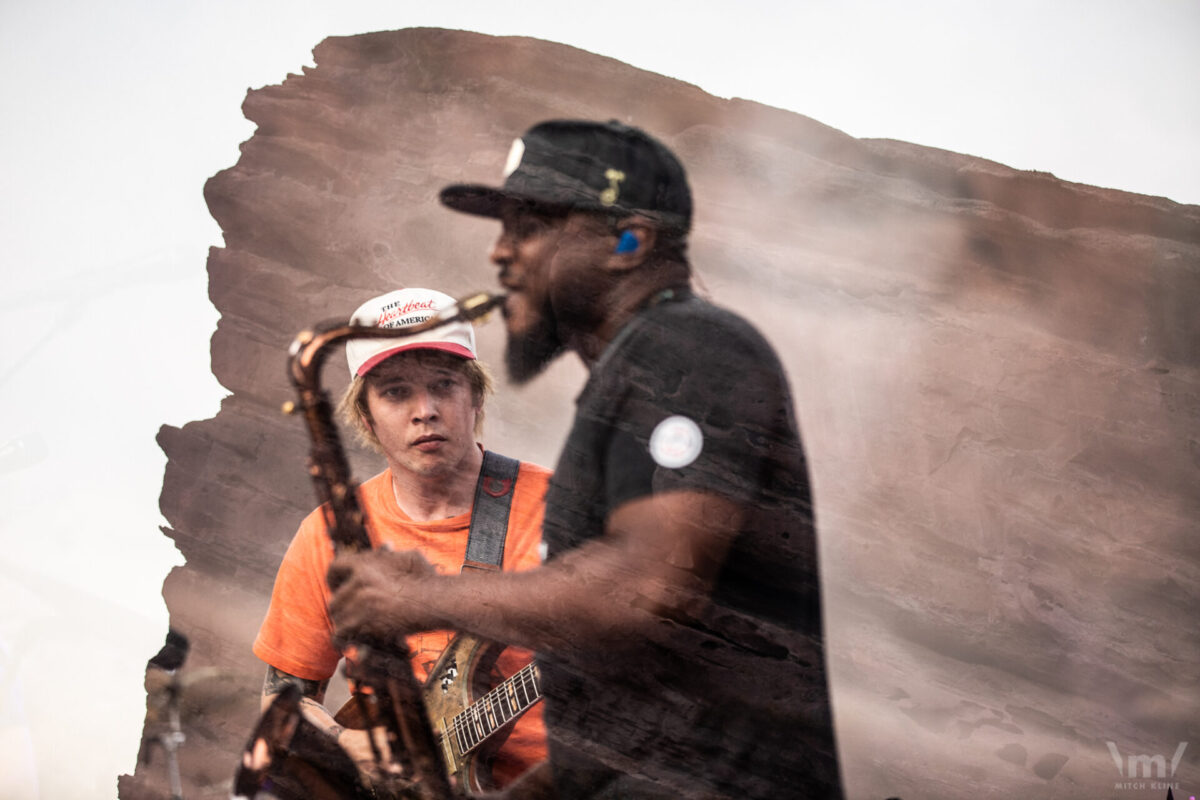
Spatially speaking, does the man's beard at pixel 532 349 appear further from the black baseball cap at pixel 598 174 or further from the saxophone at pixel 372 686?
the black baseball cap at pixel 598 174

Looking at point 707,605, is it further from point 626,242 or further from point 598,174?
point 598,174

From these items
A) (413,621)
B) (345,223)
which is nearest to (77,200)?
(345,223)

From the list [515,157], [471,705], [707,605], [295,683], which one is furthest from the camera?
[515,157]

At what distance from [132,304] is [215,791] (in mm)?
1287

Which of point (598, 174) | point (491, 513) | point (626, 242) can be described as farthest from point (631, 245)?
point (491, 513)

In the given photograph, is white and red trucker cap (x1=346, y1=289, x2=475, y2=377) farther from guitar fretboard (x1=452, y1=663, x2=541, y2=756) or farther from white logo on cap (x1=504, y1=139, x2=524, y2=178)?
guitar fretboard (x1=452, y1=663, x2=541, y2=756)

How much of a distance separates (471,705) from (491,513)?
1.25 ft

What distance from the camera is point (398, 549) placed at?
1.68 m

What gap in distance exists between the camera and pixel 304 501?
2197 mm

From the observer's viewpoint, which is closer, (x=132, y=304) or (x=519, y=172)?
(x=519, y=172)

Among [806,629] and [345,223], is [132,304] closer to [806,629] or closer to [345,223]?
[345,223]

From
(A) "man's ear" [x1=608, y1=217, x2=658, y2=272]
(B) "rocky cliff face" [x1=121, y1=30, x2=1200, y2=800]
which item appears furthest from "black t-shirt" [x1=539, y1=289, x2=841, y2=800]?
(B) "rocky cliff face" [x1=121, y1=30, x2=1200, y2=800]

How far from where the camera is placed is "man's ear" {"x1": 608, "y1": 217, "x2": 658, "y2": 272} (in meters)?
1.56

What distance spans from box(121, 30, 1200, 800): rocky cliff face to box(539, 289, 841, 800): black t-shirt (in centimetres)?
40
